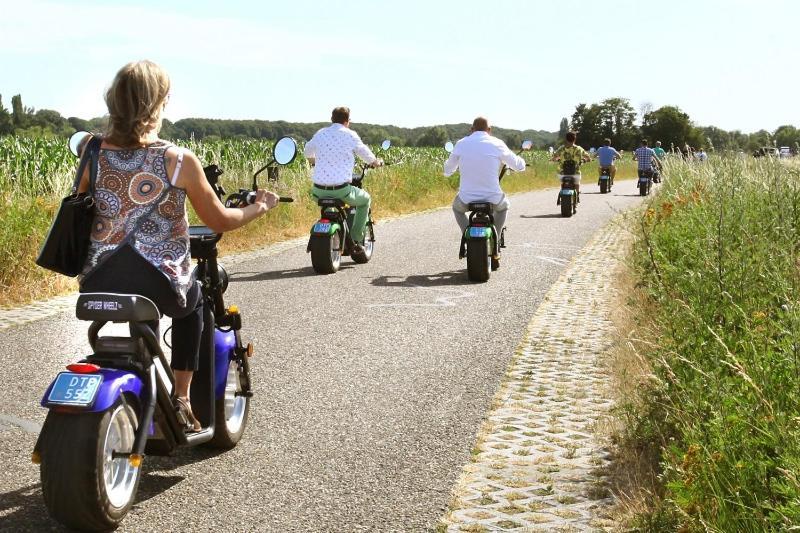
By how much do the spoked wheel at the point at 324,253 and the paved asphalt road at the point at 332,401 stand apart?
145 millimetres

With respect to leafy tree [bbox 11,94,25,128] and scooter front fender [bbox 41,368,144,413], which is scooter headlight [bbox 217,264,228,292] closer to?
scooter front fender [bbox 41,368,144,413]

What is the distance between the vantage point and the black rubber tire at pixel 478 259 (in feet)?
38.7

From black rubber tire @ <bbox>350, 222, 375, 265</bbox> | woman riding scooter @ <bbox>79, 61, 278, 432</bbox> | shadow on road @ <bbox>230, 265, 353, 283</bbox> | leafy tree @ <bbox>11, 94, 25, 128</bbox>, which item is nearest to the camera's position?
woman riding scooter @ <bbox>79, 61, 278, 432</bbox>

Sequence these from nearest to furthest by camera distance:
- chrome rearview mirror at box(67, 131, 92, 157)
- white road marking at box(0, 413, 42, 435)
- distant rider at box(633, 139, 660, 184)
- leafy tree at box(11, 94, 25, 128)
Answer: chrome rearview mirror at box(67, 131, 92, 157) < white road marking at box(0, 413, 42, 435) < distant rider at box(633, 139, 660, 184) < leafy tree at box(11, 94, 25, 128)

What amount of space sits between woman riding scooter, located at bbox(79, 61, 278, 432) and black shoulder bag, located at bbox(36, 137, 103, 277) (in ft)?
0.19

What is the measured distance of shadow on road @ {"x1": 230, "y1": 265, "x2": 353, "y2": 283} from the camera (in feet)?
39.2

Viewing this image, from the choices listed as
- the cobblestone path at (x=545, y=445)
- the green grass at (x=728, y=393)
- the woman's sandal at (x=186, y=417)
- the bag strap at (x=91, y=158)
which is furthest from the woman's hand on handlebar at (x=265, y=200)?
the green grass at (x=728, y=393)

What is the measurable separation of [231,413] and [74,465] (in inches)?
62.1

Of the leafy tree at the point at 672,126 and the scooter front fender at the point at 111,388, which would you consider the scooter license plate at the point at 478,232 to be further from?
the leafy tree at the point at 672,126

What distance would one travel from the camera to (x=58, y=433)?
143 inches

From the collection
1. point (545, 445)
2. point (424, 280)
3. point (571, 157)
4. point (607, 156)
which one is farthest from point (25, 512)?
point (607, 156)

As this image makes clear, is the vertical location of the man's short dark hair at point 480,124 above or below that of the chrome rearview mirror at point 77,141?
above

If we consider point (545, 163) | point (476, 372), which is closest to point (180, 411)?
point (476, 372)

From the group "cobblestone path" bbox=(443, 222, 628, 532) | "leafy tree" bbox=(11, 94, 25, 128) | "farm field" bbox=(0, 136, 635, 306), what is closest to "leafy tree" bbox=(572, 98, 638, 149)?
"leafy tree" bbox=(11, 94, 25, 128)
